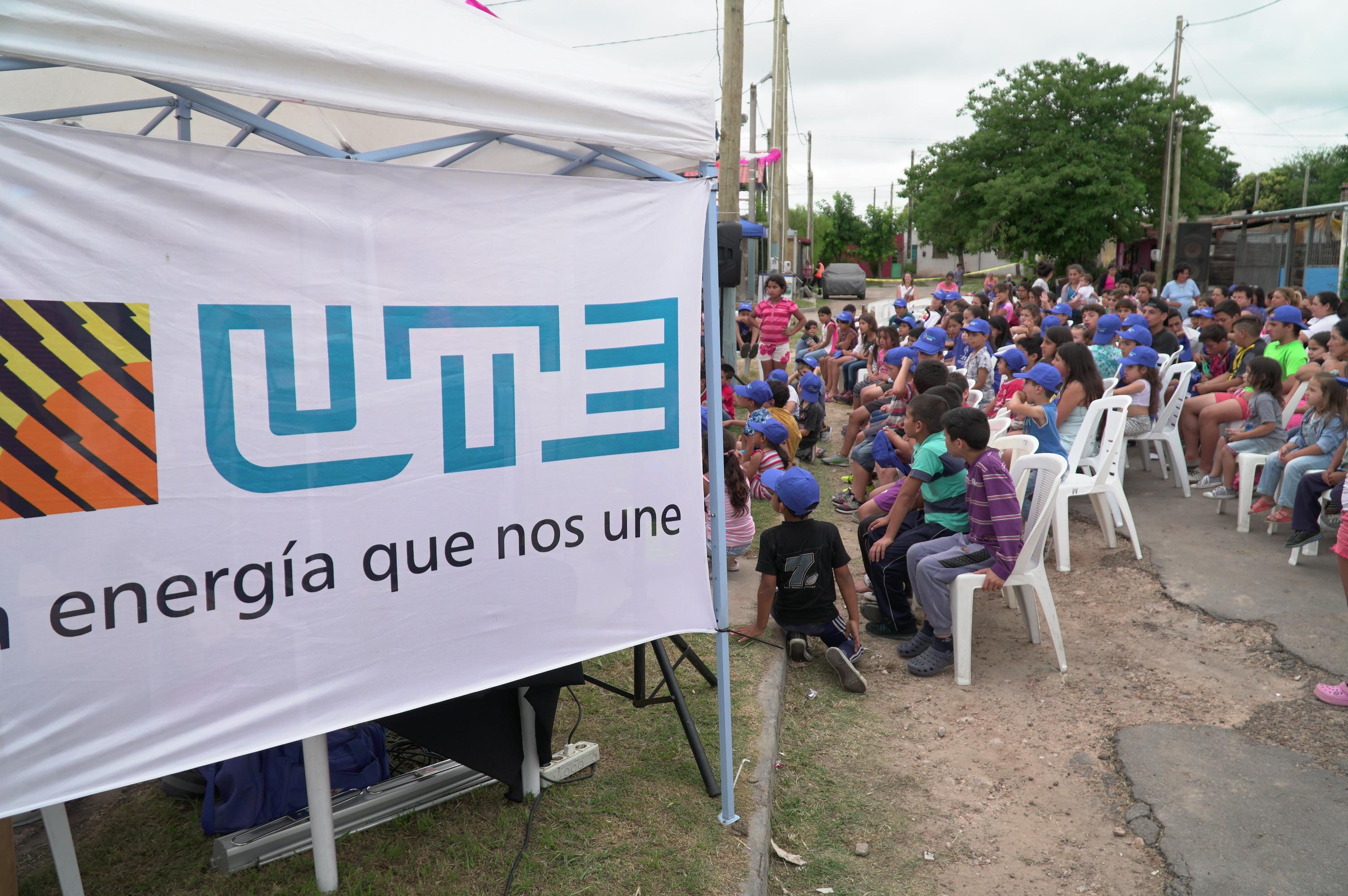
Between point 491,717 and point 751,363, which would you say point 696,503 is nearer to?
point 491,717

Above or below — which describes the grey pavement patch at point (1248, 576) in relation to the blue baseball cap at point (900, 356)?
below

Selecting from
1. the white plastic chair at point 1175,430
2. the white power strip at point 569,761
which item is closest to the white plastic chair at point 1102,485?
the white plastic chair at point 1175,430

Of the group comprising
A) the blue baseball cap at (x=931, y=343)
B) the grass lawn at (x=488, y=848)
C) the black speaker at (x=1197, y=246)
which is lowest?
the grass lawn at (x=488, y=848)

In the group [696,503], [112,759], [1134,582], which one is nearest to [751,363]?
[1134,582]

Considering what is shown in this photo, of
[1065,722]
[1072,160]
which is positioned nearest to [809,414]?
[1065,722]

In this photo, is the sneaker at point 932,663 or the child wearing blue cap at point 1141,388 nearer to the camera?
the sneaker at point 932,663

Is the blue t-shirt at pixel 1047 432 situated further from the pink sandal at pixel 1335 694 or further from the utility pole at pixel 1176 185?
the utility pole at pixel 1176 185

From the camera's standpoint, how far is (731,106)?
13.6 metres

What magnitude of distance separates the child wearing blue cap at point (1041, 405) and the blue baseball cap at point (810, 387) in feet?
10.1

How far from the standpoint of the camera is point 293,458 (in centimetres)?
245

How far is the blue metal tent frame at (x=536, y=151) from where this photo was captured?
2.33m

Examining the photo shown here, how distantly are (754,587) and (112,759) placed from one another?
437cm

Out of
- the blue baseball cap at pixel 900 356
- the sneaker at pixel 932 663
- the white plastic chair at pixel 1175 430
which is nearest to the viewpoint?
the sneaker at pixel 932 663

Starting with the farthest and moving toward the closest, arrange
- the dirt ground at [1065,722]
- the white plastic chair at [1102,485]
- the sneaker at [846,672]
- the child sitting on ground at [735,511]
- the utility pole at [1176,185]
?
1. the utility pole at [1176,185]
2. the white plastic chair at [1102,485]
3. the child sitting on ground at [735,511]
4. the sneaker at [846,672]
5. the dirt ground at [1065,722]
